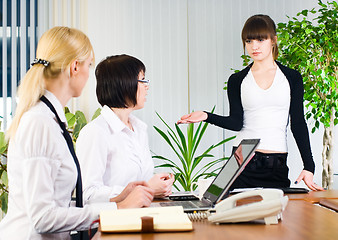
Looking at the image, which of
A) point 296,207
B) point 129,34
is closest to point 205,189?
point 296,207

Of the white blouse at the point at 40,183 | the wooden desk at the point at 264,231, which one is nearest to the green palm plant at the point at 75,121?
the white blouse at the point at 40,183

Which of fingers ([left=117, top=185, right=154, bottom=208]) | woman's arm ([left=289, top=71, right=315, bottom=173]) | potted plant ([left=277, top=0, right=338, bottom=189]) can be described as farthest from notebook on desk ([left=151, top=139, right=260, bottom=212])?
potted plant ([left=277, top=0, right=338, bottom=189])

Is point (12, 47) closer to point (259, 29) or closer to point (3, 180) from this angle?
point (3, 180)

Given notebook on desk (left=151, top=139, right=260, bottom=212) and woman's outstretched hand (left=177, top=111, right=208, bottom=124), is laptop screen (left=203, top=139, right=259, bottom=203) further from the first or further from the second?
woman's outstretched hand (left=177, top=111, right=208, bottom=124)

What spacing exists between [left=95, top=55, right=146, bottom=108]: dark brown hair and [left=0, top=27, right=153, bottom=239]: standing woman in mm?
543

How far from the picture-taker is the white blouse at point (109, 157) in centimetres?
212

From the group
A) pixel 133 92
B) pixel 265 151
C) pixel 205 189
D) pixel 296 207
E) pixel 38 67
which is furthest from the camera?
pixel 265 151

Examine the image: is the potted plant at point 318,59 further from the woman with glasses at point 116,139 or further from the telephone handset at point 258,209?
the telephone handset at point 258,209

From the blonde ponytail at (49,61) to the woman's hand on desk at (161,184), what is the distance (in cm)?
61

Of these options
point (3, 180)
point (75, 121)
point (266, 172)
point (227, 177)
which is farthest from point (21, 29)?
point (227, 177)

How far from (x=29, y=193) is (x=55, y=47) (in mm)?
536

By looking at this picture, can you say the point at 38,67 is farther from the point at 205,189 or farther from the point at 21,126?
the point at 205,189

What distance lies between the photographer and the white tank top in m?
2.58

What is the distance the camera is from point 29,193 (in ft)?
4.91
